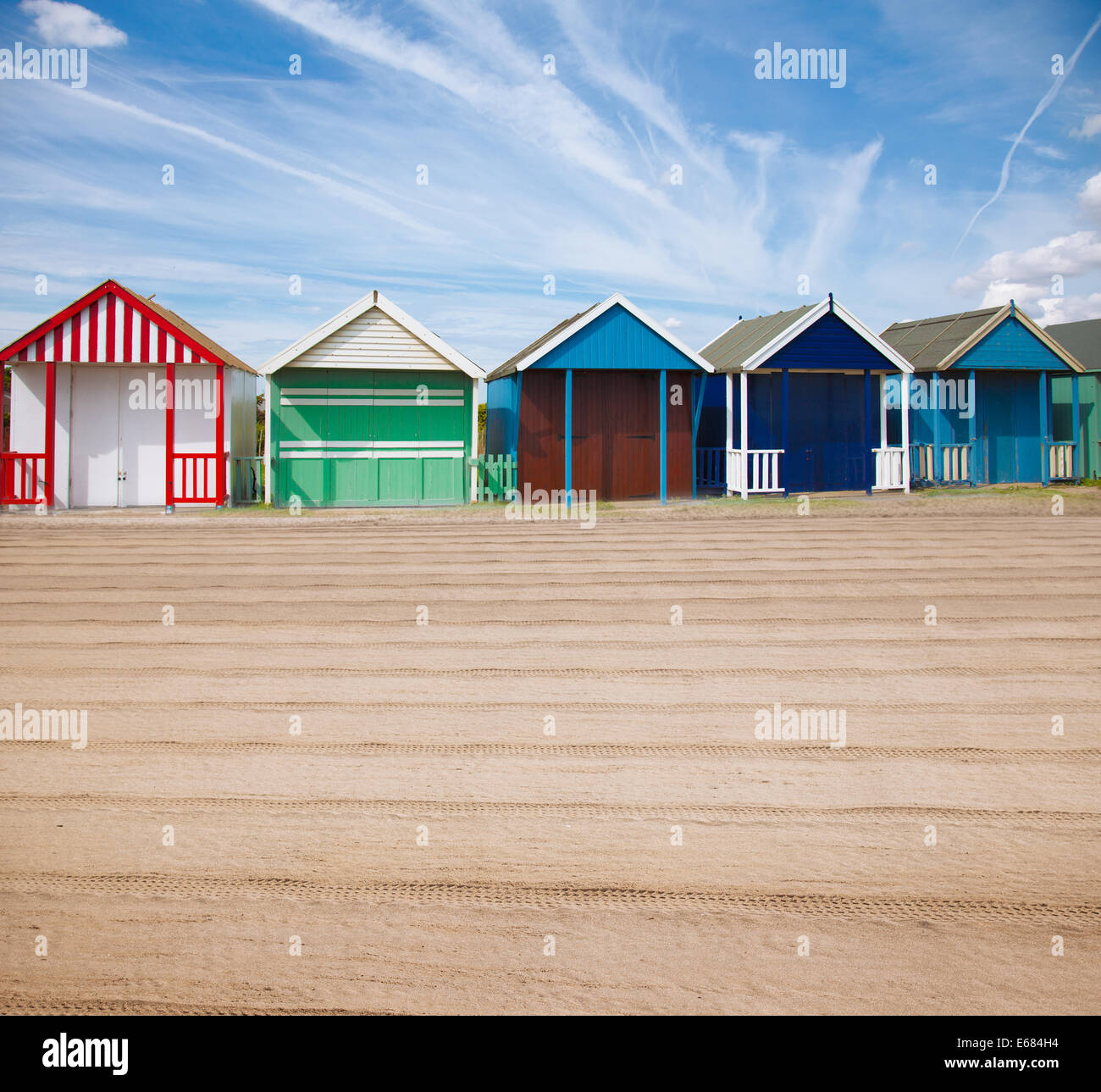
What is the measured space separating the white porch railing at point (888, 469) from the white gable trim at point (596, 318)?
4.42m

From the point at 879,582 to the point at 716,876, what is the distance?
23.0 ft

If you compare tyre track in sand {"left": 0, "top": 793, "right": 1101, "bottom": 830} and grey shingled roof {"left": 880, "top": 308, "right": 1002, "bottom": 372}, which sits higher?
grey shingled roof {"left": 880, "top": 308, "right": 1002, "bottom": 372}

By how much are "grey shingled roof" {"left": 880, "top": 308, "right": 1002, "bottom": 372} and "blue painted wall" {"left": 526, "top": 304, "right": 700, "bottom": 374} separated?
7.32 m

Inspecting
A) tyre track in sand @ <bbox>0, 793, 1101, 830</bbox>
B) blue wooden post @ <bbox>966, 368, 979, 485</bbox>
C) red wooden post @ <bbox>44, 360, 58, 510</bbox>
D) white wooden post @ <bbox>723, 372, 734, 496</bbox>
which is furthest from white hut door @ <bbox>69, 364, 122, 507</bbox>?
blue wooden post @ <bbox>966, 368, 979, 485</bbox>

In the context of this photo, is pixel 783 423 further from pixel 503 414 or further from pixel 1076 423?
pixel 1076 423

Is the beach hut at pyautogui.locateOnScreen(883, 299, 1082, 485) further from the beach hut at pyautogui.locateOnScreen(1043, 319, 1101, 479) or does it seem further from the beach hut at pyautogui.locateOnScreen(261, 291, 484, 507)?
the beach hut at pyautogui.locateOnScreen(261, 291, 484, 507)

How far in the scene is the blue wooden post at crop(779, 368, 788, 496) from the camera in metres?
21.8

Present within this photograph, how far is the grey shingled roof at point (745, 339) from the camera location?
72.7 ft

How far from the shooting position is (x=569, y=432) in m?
19.9

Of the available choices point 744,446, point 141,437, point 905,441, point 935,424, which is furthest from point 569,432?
point 935,424

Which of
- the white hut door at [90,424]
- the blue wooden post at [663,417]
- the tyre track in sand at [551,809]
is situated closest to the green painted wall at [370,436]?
the white hut door at [90,424]

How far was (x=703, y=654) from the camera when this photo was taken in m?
8.70

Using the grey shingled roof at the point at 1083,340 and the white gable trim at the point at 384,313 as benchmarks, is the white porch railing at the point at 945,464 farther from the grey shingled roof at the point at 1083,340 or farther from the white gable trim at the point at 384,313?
the white gable trim at the point at 384,313
